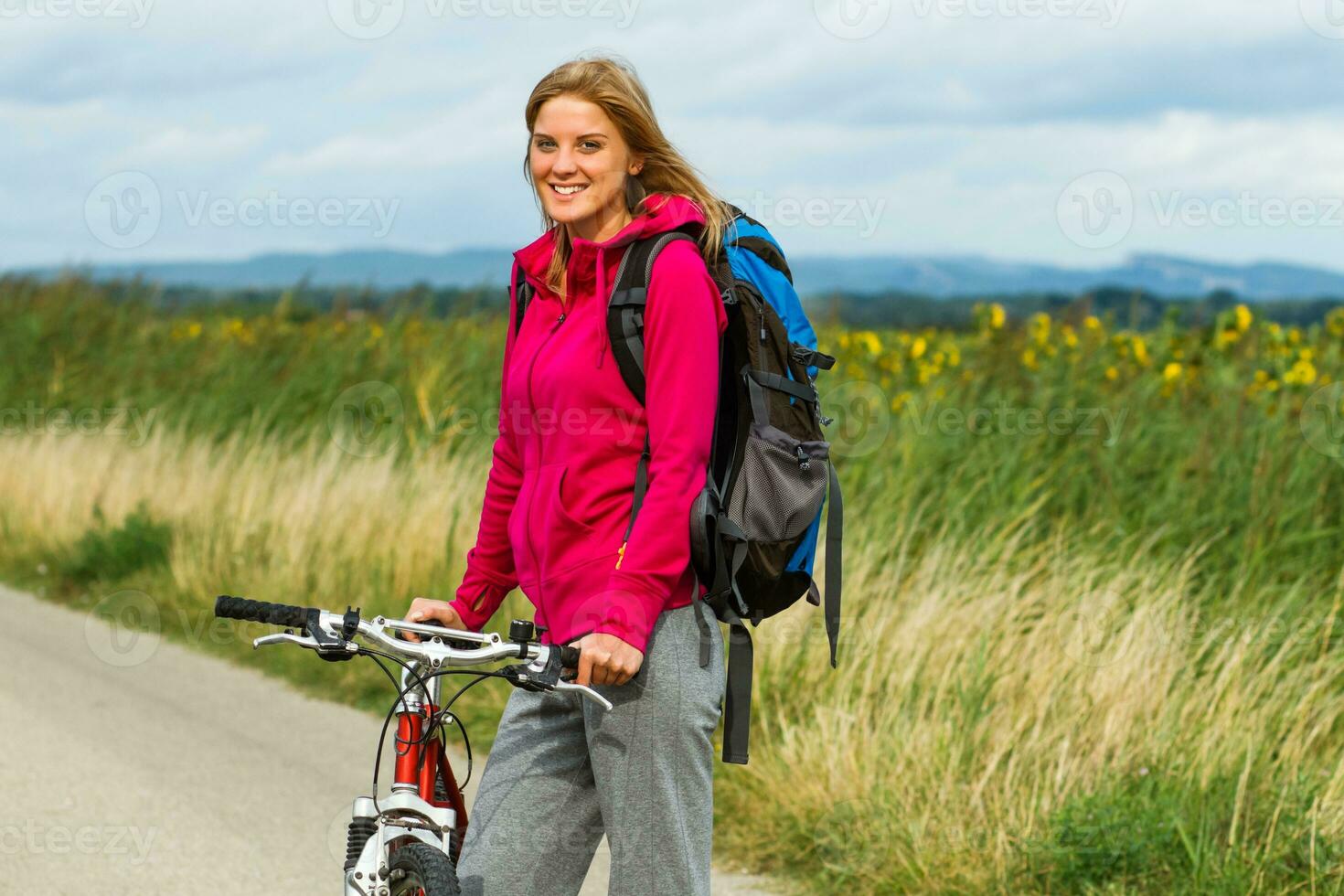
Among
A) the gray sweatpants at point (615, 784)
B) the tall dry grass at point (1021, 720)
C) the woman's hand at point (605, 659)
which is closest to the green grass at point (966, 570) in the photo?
the tall dry grass at point (1021, 720)

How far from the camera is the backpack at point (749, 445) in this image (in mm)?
2697

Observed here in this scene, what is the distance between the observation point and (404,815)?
2.72 m

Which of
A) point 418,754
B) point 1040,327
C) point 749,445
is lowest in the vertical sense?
point 418,754

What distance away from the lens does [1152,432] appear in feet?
24.8

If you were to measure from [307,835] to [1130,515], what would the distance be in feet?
13.2

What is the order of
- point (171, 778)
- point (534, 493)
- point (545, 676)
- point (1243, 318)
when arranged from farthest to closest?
1. point (1243, 318)
2. point (171, 778)
3. point (534, 493)
4. point (545, 676)

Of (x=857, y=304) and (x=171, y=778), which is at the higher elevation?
(x=857, y=304)

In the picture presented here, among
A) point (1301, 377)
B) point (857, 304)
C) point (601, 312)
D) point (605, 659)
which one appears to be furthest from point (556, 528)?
point (857, 304)

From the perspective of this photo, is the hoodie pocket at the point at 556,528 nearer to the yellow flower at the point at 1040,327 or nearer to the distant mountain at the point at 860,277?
the distant mountain at the point at 860,277

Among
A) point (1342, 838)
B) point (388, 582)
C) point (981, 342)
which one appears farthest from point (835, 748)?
point (981, 342)

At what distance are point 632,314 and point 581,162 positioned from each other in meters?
0.35

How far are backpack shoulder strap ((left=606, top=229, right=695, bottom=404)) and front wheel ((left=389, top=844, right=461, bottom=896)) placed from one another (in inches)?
33.5

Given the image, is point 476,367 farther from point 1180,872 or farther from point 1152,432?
point 1180,872

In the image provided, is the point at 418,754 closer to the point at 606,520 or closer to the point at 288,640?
the point at 288,640
